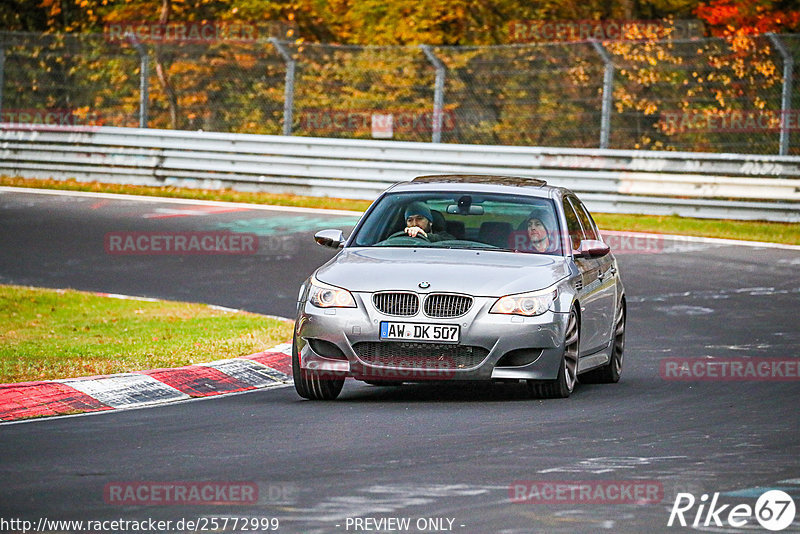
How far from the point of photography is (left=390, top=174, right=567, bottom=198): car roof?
1129cm

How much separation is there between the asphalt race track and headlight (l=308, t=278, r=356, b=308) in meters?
0.66

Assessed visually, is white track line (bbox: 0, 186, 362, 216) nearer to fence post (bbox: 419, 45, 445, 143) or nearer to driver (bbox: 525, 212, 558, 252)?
fence post (bbox: 419, 45, 445, 143)

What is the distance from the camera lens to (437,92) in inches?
1005

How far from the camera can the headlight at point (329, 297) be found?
9930mm

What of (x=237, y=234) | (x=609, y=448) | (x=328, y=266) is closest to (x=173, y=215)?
(x=237, y=234)

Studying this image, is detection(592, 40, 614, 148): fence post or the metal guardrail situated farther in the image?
detection(592, 40, 614, 148): fence post

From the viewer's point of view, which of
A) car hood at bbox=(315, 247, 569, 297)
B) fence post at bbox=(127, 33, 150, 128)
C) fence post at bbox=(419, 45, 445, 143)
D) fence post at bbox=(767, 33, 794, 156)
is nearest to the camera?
car hood at bbox=(315, 247, 569, 297)

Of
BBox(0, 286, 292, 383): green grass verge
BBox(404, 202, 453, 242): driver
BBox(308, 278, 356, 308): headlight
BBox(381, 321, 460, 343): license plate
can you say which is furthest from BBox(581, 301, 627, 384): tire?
Answer: BBox(0, 286, 292, 383): green grass verge

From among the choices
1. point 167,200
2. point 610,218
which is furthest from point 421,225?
point 167,200

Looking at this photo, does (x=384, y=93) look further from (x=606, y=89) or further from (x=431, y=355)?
(x=431, y=355)

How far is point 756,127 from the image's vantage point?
25.6 metres

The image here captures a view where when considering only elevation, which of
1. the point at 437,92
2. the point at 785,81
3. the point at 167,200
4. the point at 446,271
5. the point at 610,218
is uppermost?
the point at 785,81

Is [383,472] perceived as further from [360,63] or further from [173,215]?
[360,63]

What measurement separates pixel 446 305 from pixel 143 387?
2.19m
